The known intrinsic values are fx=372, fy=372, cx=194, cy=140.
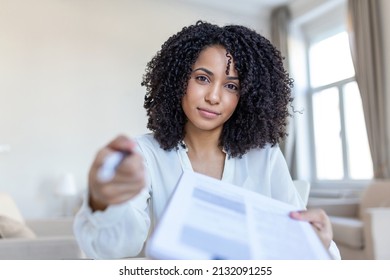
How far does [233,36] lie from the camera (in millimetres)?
448

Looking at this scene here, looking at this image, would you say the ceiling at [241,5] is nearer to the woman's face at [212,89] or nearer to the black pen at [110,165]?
the woman's face at [212,89]

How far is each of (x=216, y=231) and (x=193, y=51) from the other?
0.82 ft

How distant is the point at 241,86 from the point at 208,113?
0.05 meters

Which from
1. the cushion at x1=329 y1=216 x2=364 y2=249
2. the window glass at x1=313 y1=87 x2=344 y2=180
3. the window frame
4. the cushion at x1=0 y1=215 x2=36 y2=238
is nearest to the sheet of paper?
the window frame

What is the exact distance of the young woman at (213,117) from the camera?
0.43 metres

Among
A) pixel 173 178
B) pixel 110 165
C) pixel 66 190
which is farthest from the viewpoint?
pixel 66 190

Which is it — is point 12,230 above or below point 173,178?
below

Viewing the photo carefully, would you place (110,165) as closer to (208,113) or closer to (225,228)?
(225,228)

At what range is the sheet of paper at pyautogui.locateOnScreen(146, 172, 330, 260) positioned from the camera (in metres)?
0.25

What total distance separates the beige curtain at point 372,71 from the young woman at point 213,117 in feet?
1.91

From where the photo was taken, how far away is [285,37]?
0.70 meters

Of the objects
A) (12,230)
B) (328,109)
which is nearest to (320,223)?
(328,109)

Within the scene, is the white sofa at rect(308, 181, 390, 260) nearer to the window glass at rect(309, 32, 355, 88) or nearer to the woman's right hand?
the window glass at rect(309, 32, 355, 88)

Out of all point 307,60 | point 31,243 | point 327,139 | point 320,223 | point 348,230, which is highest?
point 307,60
